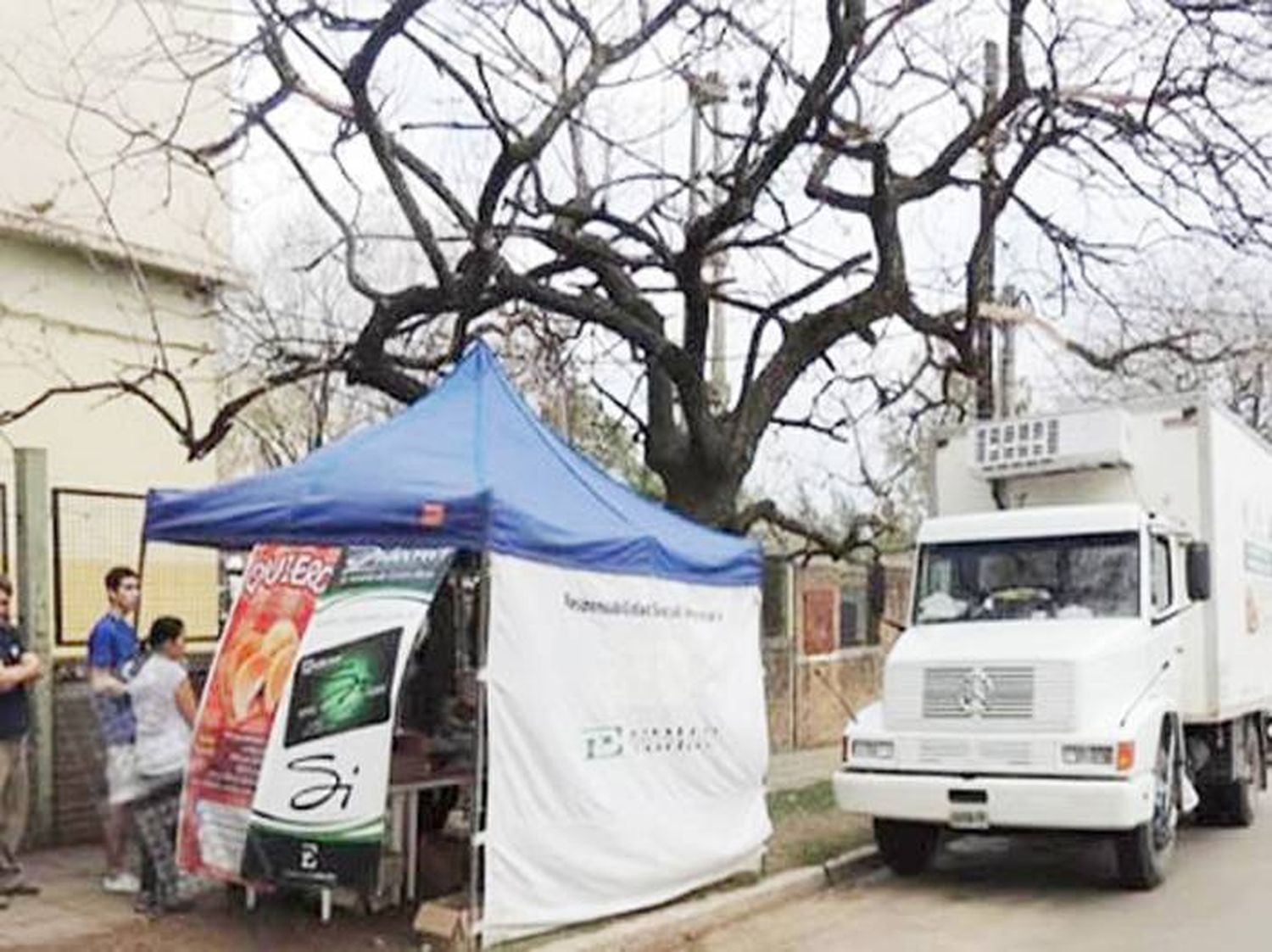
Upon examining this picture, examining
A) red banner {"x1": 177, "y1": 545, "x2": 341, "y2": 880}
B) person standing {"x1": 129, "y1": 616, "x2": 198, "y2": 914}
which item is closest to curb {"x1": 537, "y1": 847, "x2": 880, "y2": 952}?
red banner {"x1": 177, "y1": 545, "x2": 341, "y2": 880}

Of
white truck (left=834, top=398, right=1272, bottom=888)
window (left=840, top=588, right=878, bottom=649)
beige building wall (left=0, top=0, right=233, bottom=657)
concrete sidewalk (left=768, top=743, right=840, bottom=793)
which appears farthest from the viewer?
window (left=840, top=588, right=878, bottom=649)

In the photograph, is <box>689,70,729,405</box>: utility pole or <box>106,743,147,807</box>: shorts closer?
<box>106,743,147,807</box>: shorts

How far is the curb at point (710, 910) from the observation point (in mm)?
8648

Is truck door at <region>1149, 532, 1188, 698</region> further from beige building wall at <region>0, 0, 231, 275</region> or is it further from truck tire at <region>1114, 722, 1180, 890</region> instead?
beige building wall at <region>0, 0, 231, 275</region>

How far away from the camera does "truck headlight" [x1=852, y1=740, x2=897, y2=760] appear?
1100cm

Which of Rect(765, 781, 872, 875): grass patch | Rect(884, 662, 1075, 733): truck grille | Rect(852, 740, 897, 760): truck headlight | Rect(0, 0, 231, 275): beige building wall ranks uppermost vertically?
Rect(0, 0, 231, 275): beige building wall

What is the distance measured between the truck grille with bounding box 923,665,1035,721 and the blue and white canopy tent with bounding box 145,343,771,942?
53.7 inches

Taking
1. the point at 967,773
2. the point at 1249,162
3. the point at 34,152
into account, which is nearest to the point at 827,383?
the point at 1249,162

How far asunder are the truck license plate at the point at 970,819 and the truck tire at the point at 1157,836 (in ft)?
3.17

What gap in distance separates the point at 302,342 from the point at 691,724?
6.40 meters

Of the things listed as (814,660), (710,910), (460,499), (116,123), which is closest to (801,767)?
(814,660)

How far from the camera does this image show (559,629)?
8758 mm

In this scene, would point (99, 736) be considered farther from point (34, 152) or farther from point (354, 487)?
point (34, 152)

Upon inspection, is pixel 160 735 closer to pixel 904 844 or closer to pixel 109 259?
pixel 904 844
